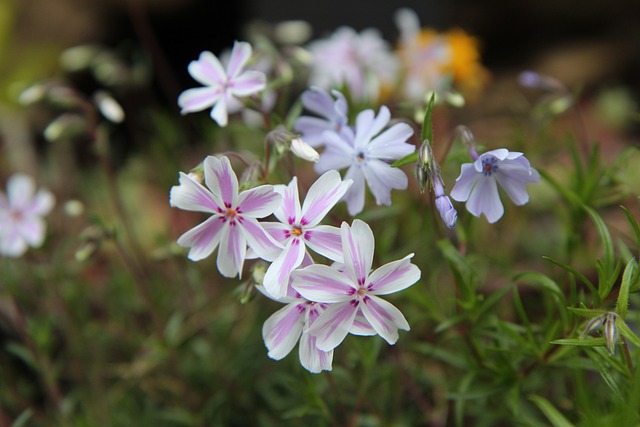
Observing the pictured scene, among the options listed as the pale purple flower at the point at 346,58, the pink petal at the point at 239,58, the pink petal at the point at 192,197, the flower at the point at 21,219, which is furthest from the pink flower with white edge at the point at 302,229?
the pale purple flower at the point at 346,58

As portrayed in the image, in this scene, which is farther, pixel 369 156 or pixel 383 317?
pixel 369 156

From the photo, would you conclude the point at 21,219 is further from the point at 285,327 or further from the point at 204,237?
the point at 285,327

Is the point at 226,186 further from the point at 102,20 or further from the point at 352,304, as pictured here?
the point at 102,20

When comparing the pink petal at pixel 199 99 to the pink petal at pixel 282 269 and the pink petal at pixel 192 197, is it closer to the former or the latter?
the pink petal at pixel 192 197

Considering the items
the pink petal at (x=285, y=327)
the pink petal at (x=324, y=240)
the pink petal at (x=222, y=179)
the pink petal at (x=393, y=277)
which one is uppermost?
the pink petal at (x=222, y=179)

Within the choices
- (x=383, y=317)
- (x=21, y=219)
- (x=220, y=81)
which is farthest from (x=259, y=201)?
(x=21, y=219)

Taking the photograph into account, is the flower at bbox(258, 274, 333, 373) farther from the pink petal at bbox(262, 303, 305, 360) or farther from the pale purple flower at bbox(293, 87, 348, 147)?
the pale purple flower at bbox(293, 87, 348, 147)

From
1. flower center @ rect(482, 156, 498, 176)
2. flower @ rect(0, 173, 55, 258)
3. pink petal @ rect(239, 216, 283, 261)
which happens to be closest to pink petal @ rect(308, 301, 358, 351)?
pink petal @ rect(239, 216, 283, 261)

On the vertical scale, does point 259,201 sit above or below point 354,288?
above
